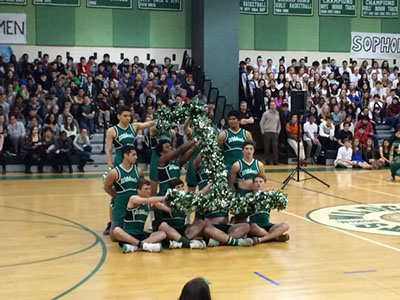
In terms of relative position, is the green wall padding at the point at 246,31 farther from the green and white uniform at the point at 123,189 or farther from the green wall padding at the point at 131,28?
the green and white uniform at the point at 123,189

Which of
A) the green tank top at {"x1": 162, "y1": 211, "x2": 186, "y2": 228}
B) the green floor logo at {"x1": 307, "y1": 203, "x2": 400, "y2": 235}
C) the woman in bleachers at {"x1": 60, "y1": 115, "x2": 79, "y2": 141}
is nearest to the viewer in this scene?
the green tank top at {"x1": 162, "y1": 211, "x2": 186, "y2": 228}

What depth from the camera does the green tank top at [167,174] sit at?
8.68 meters

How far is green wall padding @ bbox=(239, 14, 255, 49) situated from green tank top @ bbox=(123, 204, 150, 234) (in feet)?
52.4

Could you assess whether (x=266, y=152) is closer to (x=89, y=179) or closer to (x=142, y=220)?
(x=89, y=179)

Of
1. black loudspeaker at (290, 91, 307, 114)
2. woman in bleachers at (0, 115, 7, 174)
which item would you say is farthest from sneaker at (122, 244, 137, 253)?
woman in bleachers at (0, 115, 7, 174)

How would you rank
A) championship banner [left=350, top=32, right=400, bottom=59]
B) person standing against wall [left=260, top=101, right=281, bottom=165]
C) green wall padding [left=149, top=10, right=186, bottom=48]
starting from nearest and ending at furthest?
person standing against wall [left=260, top=101, right=281, bottom=165], green wall padding [left=149, top=10, right=186, bottom=48], championship banner [left=350, top=32, right=400, bottom=59]

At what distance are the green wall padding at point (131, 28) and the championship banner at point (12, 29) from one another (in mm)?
2864

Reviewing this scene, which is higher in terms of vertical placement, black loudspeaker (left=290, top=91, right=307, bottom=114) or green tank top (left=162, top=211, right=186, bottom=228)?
black loudspeaker (left=290, top=91, right=307, bottom=114)

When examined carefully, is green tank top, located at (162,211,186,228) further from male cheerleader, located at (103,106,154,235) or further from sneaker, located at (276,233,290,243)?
sneaker, located at (276,233,290,243)

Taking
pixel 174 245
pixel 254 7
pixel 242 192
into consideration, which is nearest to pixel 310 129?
pixel 254 7

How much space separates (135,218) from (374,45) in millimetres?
18596

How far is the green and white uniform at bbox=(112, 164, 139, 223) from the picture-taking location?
26.9ft

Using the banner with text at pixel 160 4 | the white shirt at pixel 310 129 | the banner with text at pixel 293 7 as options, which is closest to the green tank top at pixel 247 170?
the white shirt at pixel 310 129

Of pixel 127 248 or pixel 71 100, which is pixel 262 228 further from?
pixel 71 100
